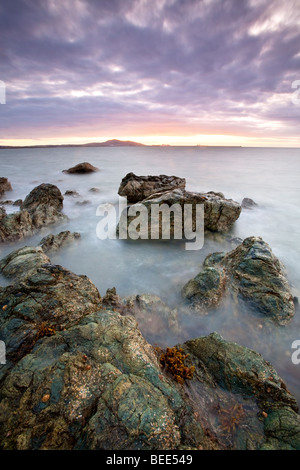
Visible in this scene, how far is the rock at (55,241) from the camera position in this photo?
8.73 metres

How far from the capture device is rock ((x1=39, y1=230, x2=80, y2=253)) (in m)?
8.73

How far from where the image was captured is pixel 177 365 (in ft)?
11.6

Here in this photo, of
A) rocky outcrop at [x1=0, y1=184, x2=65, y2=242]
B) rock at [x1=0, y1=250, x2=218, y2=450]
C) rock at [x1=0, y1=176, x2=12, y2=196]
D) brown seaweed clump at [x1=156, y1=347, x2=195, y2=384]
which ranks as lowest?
brown seaweed clump at [x1=156, y1=347, x2=195, y2=384]

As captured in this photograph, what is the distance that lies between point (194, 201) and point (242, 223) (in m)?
4.26

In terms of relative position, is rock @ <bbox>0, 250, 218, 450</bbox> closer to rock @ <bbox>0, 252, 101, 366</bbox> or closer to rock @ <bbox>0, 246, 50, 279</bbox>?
rock @ <bbox>0, 252, 101, 366</bbox>

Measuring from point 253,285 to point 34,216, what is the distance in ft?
33.5

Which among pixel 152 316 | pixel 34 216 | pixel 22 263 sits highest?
pixel 34 216

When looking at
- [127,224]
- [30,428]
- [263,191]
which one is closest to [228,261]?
[127,224]

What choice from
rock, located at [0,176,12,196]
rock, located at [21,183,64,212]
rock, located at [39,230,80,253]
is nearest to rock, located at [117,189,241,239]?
rock, located at [39,230,80,253]

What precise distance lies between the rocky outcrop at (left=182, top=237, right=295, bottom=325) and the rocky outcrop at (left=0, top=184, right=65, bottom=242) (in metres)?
7.82

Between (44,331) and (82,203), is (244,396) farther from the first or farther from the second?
(82,203)

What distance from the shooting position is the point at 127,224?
32.8 ft

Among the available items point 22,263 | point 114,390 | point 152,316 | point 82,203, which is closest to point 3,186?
point 82,203

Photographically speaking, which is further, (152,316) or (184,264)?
(184,264)
